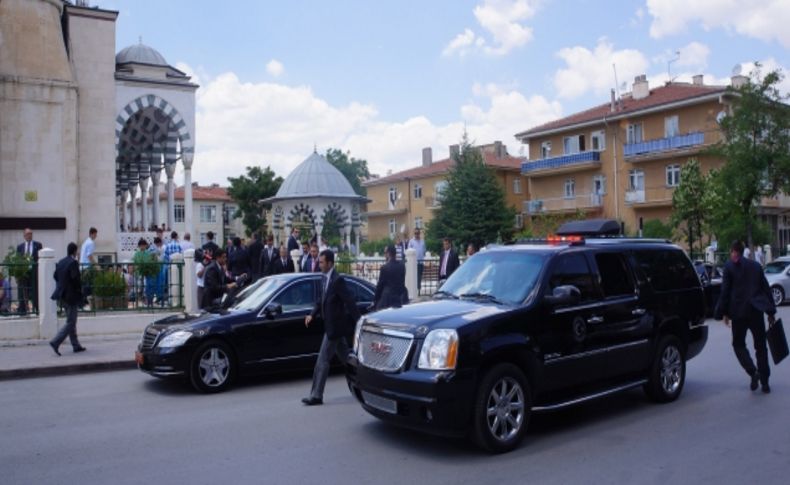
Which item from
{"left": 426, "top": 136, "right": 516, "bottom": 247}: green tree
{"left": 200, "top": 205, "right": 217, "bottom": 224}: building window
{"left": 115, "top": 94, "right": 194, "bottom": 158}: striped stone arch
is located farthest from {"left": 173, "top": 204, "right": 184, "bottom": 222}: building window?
{"left": 115, "top": 94, "right": 194, "bottom": 158}: striped stone arch

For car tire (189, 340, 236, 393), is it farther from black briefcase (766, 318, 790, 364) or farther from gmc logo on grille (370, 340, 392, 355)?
black briefcase (766, 318, 790, 364)

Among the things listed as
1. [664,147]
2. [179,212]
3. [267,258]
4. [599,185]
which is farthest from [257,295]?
[179,212]

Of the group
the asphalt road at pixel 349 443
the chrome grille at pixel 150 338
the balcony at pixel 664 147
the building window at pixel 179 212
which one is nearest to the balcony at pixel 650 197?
the balcony at pixel 664 147

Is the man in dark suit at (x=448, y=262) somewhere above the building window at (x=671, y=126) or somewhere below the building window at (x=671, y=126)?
below

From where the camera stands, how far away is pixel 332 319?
8312 mm

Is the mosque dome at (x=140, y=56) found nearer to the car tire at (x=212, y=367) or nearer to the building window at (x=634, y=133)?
the car tire at (x=212, y=367)

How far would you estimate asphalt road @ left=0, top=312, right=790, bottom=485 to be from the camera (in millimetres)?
5723

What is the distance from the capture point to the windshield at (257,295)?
10.1m

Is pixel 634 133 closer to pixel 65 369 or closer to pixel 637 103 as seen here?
pixel 637 103

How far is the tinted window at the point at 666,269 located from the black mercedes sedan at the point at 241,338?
4652 millimetres

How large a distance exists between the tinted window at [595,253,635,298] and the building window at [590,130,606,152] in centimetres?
4212

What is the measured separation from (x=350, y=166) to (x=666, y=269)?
7658 cm

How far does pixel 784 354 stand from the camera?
28.3 ft

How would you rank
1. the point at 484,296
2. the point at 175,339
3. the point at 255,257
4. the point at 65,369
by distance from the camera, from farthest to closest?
1. the point at 255,257
2. the point at 65,369
3. the point at 175,339
4. the point at 484,296
